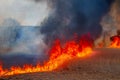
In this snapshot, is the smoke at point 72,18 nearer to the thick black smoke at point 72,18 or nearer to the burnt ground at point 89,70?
the thick black smoke at point 72,18

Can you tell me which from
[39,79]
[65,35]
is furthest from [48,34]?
[39,79]

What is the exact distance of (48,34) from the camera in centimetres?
4128

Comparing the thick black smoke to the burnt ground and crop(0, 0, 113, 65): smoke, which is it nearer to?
crop(0, 0, 113, 65): smoke

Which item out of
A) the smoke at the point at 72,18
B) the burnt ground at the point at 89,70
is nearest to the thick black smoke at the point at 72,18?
the smoke at the point at 72,18

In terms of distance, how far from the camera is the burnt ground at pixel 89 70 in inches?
762

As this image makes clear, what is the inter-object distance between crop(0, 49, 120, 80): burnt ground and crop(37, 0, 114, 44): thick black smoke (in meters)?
12.3

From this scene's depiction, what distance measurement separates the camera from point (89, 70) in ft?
72.4

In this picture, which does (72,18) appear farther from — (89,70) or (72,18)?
(89,70)


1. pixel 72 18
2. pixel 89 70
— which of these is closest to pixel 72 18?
pixel 72 18

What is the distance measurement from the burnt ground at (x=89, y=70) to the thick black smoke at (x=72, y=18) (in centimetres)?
1232

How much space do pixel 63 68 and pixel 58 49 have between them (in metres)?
7.69

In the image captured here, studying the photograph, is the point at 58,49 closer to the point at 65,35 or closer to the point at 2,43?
the point at 65,35

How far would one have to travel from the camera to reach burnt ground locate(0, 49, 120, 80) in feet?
63.5

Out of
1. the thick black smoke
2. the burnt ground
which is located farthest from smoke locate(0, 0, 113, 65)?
the burnt ground
